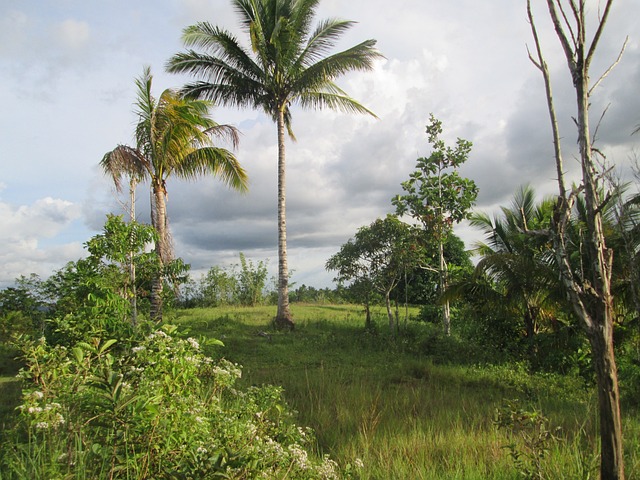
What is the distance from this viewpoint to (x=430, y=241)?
11.9 meters

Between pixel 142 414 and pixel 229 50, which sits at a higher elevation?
pixel 229 50

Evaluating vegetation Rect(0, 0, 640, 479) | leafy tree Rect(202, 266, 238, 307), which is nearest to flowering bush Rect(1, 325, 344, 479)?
vegetation Rect(0, 0, 640, 479)

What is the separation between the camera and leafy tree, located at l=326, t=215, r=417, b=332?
12.4 metres

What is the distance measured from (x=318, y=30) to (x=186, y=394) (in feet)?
42.1

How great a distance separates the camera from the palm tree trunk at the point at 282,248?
1310 cm

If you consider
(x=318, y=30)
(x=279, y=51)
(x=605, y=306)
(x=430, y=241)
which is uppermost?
(x=318, y=30)

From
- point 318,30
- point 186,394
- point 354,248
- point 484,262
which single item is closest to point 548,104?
point 186,394

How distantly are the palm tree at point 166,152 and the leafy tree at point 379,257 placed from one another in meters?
4.08

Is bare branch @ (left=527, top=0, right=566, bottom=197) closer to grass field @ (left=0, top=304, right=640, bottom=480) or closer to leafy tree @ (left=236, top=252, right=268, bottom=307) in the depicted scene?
grass field @ (left=0, top=304, right=640, bottom=480)

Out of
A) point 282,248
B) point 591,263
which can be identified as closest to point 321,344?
point 282,248

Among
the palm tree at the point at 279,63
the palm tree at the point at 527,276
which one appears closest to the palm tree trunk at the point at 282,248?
the palm tree at the point at 279,63

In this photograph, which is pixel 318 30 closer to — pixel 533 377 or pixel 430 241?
pixel 430 241

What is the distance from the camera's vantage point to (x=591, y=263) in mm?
3078

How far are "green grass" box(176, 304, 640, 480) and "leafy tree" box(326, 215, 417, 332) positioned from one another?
134 centimetres
